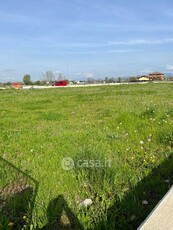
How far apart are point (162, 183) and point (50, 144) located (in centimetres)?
274

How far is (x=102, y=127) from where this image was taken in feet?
23.8

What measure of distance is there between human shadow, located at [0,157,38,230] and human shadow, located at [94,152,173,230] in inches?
33.9

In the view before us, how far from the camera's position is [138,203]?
10.1 ft

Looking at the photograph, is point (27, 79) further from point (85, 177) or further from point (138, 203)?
point (138, 203)

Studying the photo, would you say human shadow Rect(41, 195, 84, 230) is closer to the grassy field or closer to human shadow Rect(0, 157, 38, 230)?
the grassy field

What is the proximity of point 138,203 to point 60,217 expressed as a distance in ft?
2.96

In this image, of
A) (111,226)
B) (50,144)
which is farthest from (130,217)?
(50,144)
